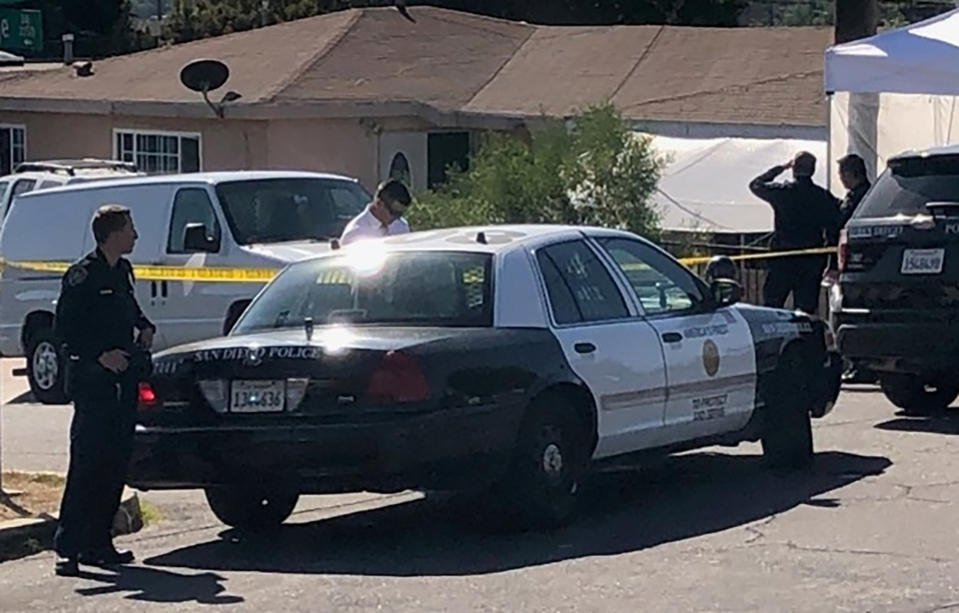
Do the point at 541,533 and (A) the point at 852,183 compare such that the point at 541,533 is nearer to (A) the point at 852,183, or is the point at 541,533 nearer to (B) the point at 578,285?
(B) the point at 578,285

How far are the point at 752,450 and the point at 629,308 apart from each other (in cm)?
250

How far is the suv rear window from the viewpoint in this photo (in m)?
14.1

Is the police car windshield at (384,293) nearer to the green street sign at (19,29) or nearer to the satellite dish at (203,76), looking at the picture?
the green street sign at (19,29)

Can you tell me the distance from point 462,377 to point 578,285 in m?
1.28

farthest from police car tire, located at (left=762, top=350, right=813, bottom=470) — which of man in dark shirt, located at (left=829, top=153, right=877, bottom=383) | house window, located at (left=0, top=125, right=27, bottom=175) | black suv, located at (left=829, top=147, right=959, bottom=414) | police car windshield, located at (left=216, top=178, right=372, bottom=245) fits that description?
house window, located at (left=0, top=125, right=27, bottom=175)

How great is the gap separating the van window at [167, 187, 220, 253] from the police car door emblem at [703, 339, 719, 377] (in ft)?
22.0

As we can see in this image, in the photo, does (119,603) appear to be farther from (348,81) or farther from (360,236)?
(348,81)

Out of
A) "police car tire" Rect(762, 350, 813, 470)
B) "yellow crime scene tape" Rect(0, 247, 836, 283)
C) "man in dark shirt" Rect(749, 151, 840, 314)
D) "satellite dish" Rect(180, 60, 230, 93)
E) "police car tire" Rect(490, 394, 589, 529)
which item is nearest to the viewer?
"police car tire" Rect(490, 394, 589, 529)

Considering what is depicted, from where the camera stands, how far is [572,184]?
2000cm

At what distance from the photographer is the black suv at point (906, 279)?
45.0 ft

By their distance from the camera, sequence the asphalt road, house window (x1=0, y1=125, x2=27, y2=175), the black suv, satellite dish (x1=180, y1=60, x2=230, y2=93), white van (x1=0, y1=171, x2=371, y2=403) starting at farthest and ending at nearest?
house window (x1=0, y1=125, x2=27, y2=175) < satellite dish (x1=180, y1=60, x2=230, y2=93) < white van (x1=0, y1=171, x2=371, y2=403) < the black suv < the asphalt road

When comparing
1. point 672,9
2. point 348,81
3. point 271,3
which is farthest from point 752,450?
point 271,3

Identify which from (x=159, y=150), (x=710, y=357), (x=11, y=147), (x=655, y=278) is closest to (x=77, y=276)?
(x=655, y=278)

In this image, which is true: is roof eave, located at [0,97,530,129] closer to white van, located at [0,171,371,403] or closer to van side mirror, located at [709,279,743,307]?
white van, located at [0,171,371,403]
